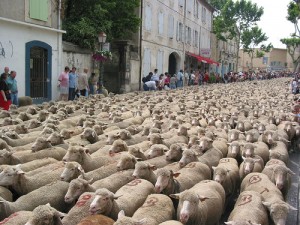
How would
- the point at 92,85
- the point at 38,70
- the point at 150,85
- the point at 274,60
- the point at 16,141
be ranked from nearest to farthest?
the point at 16,141 < the point at 38,70 < the point at 92,85 < the point at 150,85 < the point at 274,60

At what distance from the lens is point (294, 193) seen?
24.4 feet

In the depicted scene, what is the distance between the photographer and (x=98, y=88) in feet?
72.0

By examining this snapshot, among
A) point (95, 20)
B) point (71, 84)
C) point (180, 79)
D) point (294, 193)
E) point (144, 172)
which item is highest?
point (95, 20)

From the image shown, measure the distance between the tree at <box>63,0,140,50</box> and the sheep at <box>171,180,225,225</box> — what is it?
55.4 ft

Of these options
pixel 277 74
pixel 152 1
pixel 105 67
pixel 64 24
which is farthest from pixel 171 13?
pixel 277 74

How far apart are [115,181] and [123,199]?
70 cm

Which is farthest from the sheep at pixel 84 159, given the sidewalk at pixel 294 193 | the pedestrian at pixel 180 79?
the pedestrian at pixel 180 79

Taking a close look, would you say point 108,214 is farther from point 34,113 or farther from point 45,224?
point 34,113

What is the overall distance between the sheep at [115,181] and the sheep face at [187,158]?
0.96m

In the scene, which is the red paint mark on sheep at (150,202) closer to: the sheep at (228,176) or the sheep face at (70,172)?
the sheep face at (70,172)

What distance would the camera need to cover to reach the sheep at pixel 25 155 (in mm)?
6738

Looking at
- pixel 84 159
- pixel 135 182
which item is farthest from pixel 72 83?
pixel 135 182

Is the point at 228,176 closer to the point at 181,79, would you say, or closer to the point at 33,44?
the point at 33,44

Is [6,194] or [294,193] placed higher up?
[6,194]
